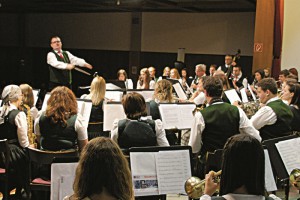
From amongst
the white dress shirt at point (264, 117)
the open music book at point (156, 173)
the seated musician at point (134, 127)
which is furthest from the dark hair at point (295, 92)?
the open music book at point (156, 173)

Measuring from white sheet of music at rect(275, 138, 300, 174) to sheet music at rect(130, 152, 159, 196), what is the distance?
1044mm

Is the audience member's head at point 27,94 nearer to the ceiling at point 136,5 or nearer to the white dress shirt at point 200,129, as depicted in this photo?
the white dress shirt at point 200,129

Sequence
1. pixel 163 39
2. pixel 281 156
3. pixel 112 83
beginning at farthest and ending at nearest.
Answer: pixel 163 39 < pixel 112 83 < pixel 281 156

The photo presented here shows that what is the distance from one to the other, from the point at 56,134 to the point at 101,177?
2.30 m

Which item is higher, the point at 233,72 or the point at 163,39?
the point at 163,39

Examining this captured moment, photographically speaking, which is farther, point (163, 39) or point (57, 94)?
point (163, 39)

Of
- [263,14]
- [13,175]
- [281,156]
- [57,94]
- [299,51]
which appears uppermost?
[263,14]

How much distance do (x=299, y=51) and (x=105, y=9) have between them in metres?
8.69

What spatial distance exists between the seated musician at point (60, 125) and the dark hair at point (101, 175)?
7.15 feet

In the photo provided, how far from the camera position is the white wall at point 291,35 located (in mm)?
10781

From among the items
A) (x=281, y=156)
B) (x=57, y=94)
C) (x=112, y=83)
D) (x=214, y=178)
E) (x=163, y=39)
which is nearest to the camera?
(x=214, y=178)

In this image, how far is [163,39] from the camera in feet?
56.5

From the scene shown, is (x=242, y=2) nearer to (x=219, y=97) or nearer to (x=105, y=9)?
(x=105, y=9)

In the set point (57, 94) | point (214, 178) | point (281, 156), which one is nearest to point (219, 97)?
point (281, 156)
